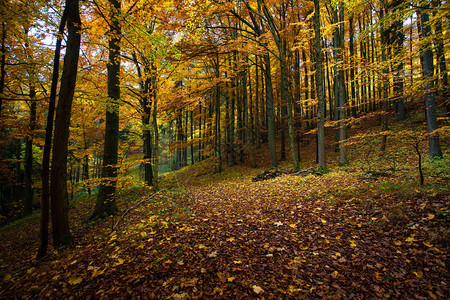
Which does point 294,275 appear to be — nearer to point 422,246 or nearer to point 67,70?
point 422,246

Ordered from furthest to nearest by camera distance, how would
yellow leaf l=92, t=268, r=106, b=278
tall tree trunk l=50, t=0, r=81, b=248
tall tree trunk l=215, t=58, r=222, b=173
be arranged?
tall tree trunk l=215, t=58, r=222, b=173
tall tree trunk l=50, t=0, r=81, b=248
yellow leaf l=92, t=268, r=106, b=278

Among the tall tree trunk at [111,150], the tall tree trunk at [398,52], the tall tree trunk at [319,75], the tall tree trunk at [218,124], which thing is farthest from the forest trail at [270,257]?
the tall tree trunk at [218,124]

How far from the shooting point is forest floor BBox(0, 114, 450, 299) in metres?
2.48

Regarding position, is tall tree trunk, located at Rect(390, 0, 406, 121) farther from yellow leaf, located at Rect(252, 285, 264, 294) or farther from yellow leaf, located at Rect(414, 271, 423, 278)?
yellow leaf, located at Rect(252, 285, 264, 294)

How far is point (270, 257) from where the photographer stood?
Answer: 3.17 metres

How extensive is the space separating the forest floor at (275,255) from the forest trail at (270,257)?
0.6 inches

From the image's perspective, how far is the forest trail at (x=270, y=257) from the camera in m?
2.47

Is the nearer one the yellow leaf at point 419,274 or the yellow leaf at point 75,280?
the yellow leaf at point 419,274

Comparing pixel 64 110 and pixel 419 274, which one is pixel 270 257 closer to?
pixel 419 274

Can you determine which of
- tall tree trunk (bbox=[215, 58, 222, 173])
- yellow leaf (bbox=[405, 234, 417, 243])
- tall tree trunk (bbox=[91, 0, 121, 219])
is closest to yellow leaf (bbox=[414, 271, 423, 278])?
yellow leaf (bbox=[405, 234, 417, 243])

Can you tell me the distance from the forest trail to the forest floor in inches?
0.6

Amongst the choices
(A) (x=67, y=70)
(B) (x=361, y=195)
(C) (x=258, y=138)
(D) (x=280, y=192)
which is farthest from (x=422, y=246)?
(C) (x=258, y=138)

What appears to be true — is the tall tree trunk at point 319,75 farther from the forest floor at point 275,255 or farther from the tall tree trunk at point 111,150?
the tall tree trunk at point 111,150

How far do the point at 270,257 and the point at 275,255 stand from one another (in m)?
0.12
